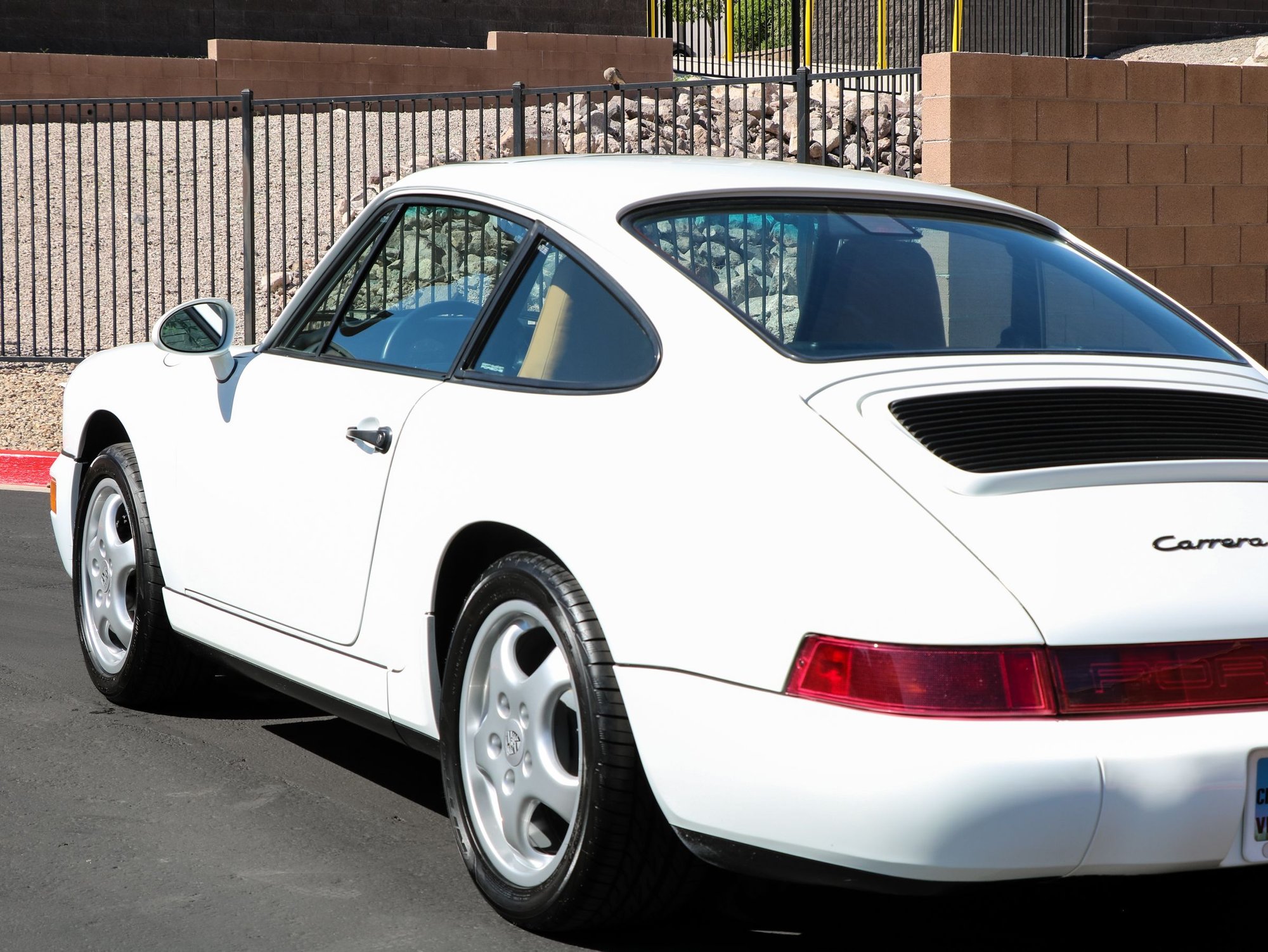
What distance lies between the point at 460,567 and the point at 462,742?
1.26ft

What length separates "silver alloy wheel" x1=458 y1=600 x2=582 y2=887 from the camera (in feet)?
11.4

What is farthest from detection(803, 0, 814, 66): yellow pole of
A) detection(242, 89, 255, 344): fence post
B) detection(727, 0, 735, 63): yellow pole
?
detection(242, 89, 255, 344): fence post

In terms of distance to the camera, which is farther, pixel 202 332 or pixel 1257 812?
pixel 202 332

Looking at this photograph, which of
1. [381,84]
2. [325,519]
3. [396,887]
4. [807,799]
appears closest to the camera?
[807,799]

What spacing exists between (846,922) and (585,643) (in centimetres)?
93

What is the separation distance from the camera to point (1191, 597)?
2.95 m

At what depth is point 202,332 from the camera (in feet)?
16.1

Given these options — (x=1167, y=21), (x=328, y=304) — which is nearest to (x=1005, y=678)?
(x=328, y=304)

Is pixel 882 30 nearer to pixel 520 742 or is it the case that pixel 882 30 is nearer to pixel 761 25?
pixel 761 25

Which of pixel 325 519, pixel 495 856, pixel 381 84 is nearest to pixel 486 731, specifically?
pixel 495 856

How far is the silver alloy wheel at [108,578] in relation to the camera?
528 cm

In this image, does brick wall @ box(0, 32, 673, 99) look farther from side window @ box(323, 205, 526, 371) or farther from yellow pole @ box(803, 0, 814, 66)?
side window @ box(323, 205, 526, 371)

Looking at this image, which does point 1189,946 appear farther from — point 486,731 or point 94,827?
point 94,827

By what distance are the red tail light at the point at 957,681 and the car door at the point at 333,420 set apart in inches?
58.7
